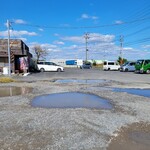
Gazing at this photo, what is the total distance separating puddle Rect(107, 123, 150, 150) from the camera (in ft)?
16.7

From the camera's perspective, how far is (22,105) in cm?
951

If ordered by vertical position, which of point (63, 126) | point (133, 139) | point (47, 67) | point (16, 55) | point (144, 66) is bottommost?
point (133, 139)

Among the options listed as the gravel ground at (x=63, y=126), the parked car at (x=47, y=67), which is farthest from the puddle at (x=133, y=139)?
the parked car at (x=47, y=67)

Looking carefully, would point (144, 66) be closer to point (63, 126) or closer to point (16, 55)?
point (16, 55)

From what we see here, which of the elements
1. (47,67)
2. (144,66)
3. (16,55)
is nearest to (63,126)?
(16,55)

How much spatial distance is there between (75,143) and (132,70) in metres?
42.2

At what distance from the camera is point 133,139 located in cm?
559

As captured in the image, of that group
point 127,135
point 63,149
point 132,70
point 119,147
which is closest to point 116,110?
point 127,135

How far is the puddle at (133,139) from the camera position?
5094 millimetres

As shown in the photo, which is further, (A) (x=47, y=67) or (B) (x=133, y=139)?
(A) (x=47, y=67)

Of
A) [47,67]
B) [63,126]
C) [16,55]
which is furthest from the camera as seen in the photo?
[47,67]

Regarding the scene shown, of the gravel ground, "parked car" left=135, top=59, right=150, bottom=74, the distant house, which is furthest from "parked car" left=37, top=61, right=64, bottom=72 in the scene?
the gravel ground

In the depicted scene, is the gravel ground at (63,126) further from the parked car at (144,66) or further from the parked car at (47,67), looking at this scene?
the parked car at (47,67)

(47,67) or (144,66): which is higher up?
(144,66)
